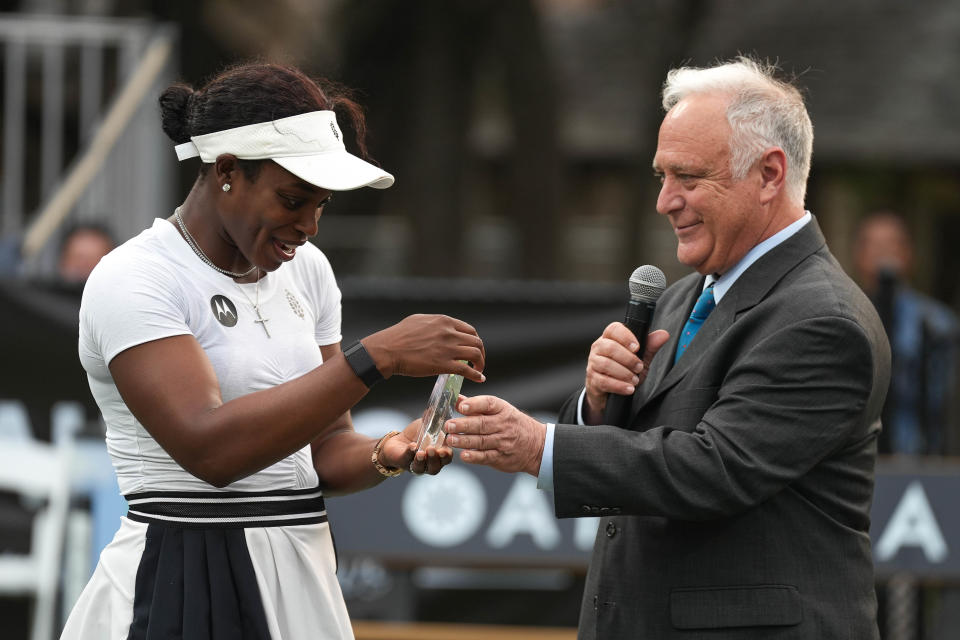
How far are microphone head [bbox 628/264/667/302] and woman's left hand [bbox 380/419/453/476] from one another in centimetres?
62

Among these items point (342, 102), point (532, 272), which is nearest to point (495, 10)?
point (532, 272)

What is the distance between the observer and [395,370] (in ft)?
8.95

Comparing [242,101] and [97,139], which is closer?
[242,101]

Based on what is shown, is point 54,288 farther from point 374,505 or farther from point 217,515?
point 217,515

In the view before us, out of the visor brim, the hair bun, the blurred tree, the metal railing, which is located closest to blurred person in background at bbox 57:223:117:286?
the metal railing

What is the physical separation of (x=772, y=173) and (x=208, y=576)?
162 cm

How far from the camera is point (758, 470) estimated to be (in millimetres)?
2855

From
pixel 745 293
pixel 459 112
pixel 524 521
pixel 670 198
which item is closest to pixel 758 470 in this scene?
pixel 745 293

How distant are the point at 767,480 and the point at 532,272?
27.8ft

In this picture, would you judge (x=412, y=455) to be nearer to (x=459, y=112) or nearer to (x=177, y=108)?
(x=177, y=108)

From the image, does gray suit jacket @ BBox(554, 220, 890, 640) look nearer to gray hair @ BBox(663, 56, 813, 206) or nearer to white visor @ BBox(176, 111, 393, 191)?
gray hair @ BBox(663, 56, 813, 206)

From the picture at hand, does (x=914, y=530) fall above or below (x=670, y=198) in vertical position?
below

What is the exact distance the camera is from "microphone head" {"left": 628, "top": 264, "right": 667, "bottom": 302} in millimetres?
3195

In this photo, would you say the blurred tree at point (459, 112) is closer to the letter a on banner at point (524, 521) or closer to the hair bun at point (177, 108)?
the letter a on banner at point (524, 521)
